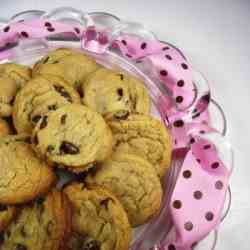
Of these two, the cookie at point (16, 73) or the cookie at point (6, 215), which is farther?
the cookie at point (16, 73)

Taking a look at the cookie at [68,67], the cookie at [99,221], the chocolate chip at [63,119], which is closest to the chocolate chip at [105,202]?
the cookie at [99,221]

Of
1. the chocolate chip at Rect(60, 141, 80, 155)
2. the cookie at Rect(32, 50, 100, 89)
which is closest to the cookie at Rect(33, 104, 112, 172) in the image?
the chocolate chip at Rect(60, 141, 80, 155)

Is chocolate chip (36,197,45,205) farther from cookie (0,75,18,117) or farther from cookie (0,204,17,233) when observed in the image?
cookie (0,75,18,117)

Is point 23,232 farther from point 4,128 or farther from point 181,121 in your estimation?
point 181,121

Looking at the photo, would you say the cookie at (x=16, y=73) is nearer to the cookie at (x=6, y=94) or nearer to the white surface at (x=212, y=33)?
the cookie at (x=6, y=94)

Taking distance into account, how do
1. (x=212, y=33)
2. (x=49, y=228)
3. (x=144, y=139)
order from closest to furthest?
1. (x=49, y=228)
2. (x=144, y=139)
3. (x=212, y=33)

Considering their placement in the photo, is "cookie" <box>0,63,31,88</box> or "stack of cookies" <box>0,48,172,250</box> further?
"cookie" <box>0,63,31,88</box>

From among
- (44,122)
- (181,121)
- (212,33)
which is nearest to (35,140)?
(44,122)
